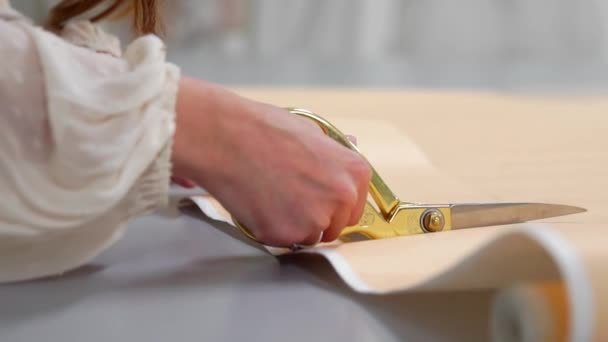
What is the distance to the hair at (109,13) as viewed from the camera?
817mm

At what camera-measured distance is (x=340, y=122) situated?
982mm

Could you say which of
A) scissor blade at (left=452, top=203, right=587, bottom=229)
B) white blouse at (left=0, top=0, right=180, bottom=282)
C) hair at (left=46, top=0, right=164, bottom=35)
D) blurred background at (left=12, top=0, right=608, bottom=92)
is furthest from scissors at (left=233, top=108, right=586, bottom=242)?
blurred background at (left=12, top=0, right=608, bottom=92)

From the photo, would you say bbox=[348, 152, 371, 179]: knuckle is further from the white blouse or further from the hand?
the white blouse

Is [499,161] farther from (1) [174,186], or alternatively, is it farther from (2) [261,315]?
(2) [261,315]

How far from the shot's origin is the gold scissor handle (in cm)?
61

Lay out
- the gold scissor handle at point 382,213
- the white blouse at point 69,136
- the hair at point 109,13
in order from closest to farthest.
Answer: the white blouse at point 69,136
the gold scissor handle at point 382,213
the hair at point 109,13

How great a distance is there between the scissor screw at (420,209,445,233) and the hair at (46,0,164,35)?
1.17 feet

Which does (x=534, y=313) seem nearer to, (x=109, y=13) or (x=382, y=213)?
(x=382, y=213)

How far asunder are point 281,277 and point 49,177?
0.55ft

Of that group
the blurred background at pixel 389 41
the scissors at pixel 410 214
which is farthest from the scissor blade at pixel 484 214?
the blurred background at pixel 389 41

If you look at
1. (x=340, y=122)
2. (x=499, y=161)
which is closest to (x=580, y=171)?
(x=499, y=161)

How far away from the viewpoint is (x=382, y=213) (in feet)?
2.03

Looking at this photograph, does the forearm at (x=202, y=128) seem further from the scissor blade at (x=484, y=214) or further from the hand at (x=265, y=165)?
the scissor blade at (x=484, y=214)

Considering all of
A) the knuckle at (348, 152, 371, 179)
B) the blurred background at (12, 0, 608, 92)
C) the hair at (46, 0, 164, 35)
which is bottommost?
the blurred background at (12, 0, 608, 92)
